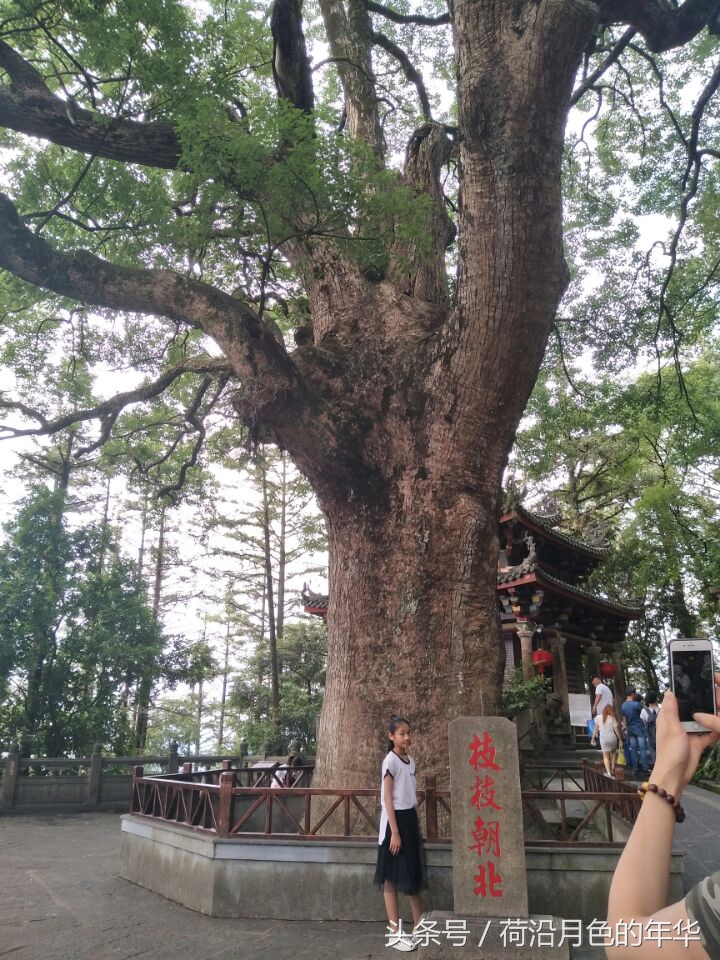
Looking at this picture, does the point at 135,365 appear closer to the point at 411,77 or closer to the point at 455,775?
the point at 411,77

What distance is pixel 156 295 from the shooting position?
21.2ft

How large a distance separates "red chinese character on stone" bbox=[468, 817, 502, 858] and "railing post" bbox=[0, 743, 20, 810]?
11.1 m

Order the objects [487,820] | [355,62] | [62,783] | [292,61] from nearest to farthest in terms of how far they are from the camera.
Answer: [487,820] → [292,61] → [355,62] → [62,783]

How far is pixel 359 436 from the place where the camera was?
6.10 meters

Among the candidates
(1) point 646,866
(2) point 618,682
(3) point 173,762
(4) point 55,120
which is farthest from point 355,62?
(2) point 618,682

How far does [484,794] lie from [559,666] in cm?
1287

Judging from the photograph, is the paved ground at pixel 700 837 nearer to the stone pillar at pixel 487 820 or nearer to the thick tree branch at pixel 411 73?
the stone pillar at pixel 487 820

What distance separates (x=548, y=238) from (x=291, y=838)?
5.22 meters

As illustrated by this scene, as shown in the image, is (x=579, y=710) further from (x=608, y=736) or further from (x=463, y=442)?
(x=463, y=442)

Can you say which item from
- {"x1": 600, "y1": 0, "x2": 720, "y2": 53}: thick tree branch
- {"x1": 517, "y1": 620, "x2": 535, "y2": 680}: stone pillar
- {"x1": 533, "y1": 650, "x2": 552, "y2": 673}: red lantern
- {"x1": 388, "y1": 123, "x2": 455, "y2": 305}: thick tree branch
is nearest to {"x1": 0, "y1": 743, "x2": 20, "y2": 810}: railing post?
{"x1": 517, "y1": 620, "x2": 535, "y2": 680}: stone pillar

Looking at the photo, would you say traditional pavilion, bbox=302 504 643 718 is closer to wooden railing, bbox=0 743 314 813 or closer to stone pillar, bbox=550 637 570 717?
stone pillar, bbox=550 637 570 717

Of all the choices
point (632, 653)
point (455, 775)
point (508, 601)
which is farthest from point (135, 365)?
point (632, 653)

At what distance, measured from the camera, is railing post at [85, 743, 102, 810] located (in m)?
12.8

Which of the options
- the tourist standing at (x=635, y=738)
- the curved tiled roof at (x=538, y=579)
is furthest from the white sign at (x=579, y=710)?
the curved tiled roof at (x=538, y=579)
